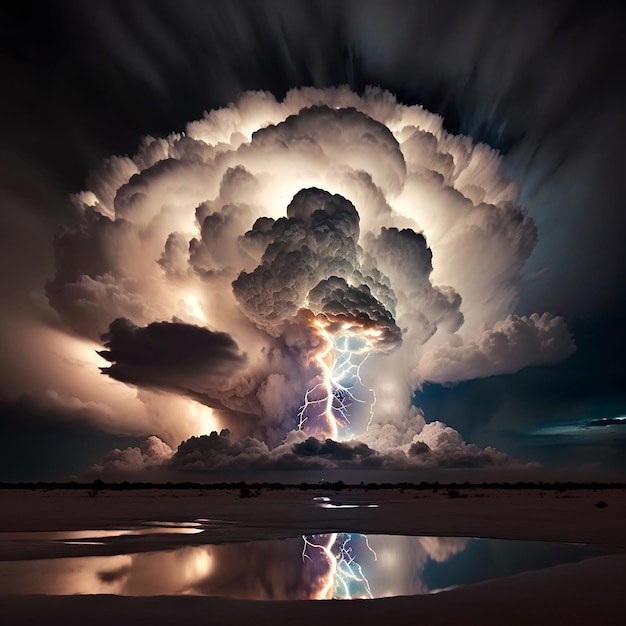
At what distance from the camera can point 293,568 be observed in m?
18.5

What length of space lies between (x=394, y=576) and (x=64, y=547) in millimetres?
14889

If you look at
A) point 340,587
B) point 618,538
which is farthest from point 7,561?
point 618,538

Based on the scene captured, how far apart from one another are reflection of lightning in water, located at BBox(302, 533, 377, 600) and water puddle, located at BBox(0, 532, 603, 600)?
0.09ft

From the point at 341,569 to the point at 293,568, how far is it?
1.58 metres

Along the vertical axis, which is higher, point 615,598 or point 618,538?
point 618,538

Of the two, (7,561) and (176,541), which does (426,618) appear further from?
(176,541)

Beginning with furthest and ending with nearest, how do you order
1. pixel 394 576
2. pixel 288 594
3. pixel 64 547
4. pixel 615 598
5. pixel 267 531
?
1. pixel 267 531
2. pixel 64 547
3. pixel 394 576
4. pixel 288 594
5. pixel 615 598

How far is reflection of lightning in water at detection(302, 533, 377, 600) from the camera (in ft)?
47.7

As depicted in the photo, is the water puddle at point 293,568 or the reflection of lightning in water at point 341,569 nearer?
the reflection of lightning in water at point 341,569

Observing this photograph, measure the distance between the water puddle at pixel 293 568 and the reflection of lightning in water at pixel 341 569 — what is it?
1.1 inches

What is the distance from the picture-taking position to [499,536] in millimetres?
28609

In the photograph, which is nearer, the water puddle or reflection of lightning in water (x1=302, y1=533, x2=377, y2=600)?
reflection of lightning in water (x1=302, y1=533, x2=377, y2=600)

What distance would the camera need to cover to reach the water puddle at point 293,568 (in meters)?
14.8

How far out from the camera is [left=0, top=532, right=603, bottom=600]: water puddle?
48.5 feet
